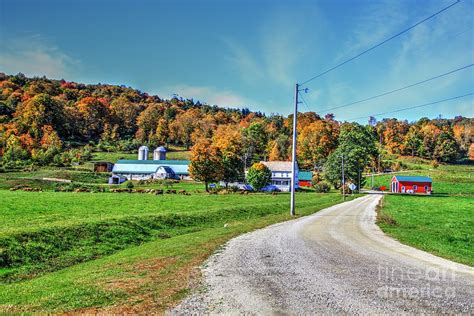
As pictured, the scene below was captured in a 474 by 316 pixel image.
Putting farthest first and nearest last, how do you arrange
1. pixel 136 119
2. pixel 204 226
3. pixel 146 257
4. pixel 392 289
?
pixel 136 119
pixel 204 226
pixel 146 257
pixel 392 289

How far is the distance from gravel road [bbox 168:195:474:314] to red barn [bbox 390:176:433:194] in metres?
98.1

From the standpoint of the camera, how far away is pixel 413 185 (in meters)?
105

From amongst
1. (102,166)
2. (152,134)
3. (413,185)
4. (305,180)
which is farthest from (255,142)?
(413,185)

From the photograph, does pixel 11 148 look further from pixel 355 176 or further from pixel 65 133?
pixel 355 176

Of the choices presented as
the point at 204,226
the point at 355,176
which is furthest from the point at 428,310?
the point at 355,176

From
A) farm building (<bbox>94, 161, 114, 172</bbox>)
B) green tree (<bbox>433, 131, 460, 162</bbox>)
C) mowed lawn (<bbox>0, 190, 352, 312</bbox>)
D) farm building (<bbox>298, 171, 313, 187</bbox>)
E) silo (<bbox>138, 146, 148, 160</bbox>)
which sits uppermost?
green tree (<bbox>433, 131, 460, 162</bbox>)

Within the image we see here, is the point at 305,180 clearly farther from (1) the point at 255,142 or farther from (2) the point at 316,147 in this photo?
(1) the point at 255,142

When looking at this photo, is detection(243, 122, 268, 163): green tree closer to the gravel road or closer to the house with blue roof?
the house with blue roof

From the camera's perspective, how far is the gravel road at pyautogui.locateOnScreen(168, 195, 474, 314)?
760cm

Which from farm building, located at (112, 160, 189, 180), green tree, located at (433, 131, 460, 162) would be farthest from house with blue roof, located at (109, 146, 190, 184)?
green tree, located at (433, 131, 460, 162)

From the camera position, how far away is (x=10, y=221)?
79.2 ft

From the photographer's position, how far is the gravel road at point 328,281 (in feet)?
24.9

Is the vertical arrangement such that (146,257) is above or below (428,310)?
below

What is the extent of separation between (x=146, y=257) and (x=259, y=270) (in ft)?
20.4
